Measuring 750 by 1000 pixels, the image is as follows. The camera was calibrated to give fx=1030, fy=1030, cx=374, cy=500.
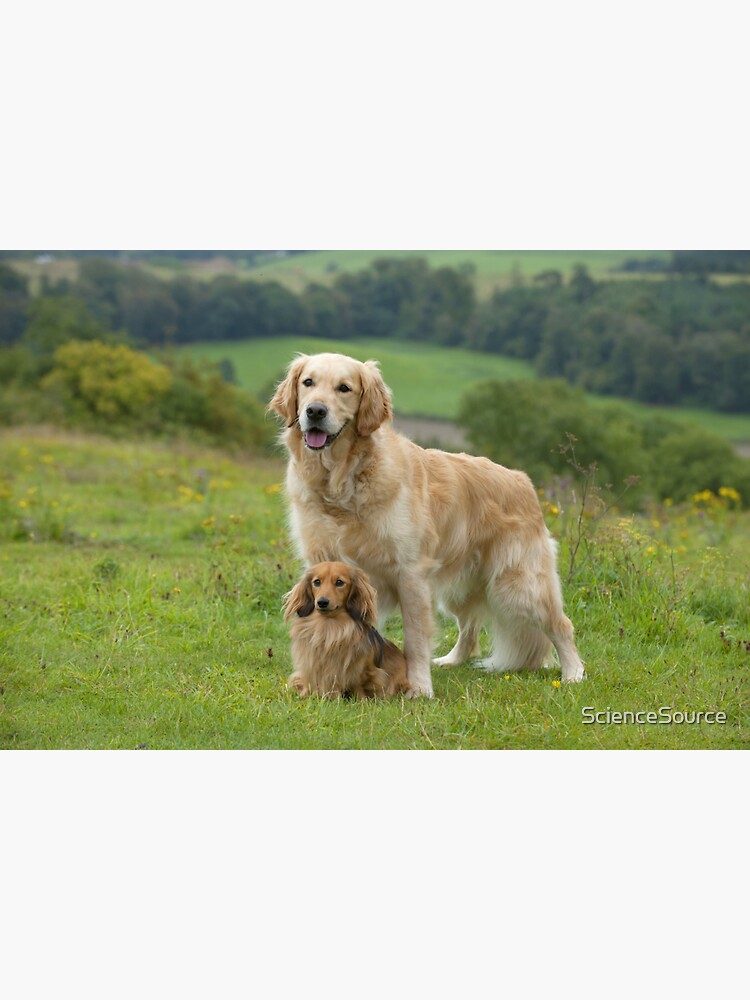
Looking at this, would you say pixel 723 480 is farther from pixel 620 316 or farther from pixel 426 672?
pixel 426 672

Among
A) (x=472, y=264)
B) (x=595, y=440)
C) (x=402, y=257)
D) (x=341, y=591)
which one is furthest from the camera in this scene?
(x=595, y=440)

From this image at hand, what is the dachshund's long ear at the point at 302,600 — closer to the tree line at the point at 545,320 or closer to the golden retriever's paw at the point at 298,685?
the golden retriever's paw at the point at 298,685

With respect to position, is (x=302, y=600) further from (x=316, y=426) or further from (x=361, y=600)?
(x=316, y=426)

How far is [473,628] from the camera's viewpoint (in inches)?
254

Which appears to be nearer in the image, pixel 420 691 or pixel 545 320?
pixel 420 691

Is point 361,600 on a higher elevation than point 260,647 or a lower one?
higher

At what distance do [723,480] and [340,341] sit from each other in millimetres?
7008

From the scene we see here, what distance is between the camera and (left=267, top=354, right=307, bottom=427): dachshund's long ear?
18.1 ft

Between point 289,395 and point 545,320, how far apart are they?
38.1 ft

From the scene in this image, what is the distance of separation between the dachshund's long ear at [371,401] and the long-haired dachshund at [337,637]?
2.50ft

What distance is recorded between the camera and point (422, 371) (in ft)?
53.3

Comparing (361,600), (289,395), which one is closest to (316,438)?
(289,395)

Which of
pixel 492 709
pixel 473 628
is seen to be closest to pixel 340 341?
pixel 473 628

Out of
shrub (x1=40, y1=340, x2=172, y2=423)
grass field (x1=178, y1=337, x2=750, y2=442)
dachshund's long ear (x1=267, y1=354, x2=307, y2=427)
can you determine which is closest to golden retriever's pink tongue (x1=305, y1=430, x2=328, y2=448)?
dachshund's long ear (x1=267, y1=354, x2=307, y2=427)
